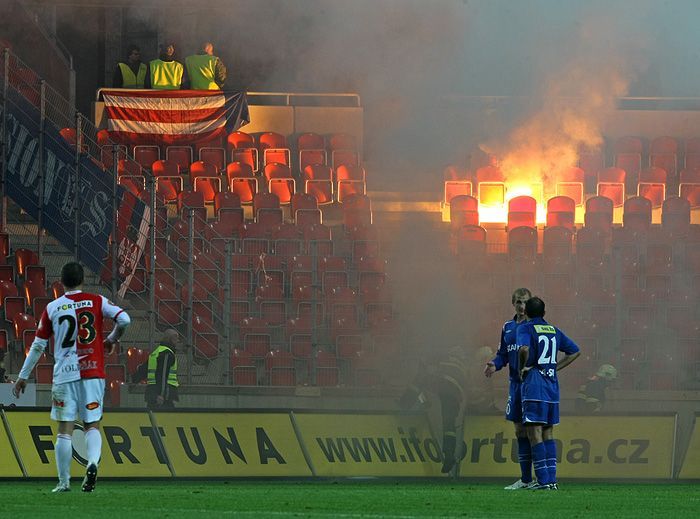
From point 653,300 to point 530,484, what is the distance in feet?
26.0

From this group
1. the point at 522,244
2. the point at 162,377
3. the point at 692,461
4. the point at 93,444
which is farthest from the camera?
the point at 522,244

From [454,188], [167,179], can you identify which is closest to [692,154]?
[454,188]

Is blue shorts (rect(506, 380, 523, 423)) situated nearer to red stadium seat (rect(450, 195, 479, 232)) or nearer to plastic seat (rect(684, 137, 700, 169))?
red stadium seat (rect(450, 195, 479, 232))

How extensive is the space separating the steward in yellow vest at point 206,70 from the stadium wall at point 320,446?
339 inches

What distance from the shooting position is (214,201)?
20.2 m

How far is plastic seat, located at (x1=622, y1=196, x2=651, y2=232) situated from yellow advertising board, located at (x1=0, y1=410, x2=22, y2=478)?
10.2 meters

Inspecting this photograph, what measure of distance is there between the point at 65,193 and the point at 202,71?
4232 mm

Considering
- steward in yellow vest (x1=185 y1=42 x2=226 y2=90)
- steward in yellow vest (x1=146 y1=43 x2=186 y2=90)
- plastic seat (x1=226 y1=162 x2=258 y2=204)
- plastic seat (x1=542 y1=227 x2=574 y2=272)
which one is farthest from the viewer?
steward in yellow vest (x1=146 y1=43 x2=186 y2=90)

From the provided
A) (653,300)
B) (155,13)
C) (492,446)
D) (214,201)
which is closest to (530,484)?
(492,446)

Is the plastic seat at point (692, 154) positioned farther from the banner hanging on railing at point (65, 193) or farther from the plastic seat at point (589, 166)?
the banner hanging on railing at point (65, 193)

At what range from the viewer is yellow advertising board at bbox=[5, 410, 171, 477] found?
1255 cm

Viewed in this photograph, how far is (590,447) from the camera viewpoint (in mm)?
13555

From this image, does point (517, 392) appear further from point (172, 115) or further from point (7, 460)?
point (172, 115)

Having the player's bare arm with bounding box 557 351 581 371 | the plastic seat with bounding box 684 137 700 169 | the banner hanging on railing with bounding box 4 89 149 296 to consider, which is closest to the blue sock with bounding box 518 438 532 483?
the player's bare arm with bounding box 557 351 581 371
